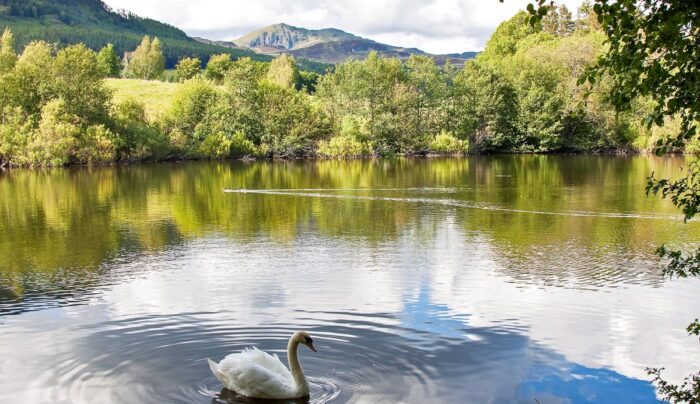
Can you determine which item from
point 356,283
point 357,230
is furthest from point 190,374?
point 357,230

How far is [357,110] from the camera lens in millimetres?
94188

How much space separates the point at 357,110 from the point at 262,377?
84.9 metres

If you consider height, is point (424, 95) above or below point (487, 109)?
above

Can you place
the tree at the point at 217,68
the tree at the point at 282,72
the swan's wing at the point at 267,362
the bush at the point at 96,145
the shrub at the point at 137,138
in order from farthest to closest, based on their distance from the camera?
the tree at the point at 217,68 < the tree at the point at 282,72 < the shrub at the point at 137,138 < the bush at the point at 96,145 < the swan's wing at the point at 267,362

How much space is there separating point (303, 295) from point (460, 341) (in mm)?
4981

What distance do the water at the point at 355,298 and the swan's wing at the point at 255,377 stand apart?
1.13 ft

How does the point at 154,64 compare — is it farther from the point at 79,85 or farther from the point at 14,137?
the point at 14,137

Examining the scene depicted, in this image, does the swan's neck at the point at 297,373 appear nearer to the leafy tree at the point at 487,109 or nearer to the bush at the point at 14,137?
the bush at the point at 14,137

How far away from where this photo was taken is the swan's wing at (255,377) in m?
10.7

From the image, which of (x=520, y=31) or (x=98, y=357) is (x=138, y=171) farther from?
(x=520, y=31)

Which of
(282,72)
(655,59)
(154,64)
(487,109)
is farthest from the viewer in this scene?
(154,64)

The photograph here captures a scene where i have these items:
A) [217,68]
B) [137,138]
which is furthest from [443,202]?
[217,68]

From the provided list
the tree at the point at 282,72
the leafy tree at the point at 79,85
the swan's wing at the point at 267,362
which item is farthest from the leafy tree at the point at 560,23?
the swan's wing at the point at 267,362

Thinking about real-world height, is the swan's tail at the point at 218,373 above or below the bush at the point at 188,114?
below
